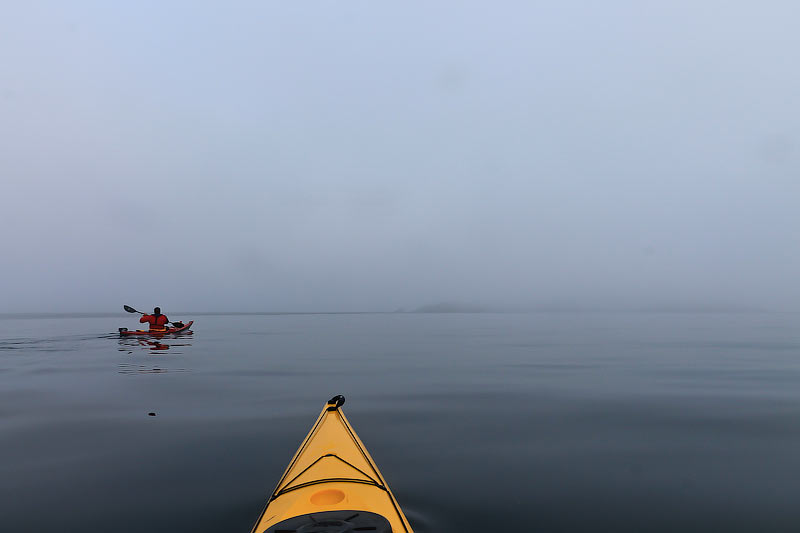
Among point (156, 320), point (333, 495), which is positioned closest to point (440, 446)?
point (333, 495)

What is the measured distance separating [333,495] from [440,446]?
3324mm

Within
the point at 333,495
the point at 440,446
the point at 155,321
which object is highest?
the point at 155,321

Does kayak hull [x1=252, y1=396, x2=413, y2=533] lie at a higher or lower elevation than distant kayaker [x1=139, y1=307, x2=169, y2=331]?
lower

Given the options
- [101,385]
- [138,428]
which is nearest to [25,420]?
[138,428]

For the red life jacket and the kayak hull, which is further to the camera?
the red life jacket

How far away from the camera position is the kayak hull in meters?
4.03

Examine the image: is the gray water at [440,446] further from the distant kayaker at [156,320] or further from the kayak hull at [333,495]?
the distant kayaker at [156,320]

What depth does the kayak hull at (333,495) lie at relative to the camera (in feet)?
13.2

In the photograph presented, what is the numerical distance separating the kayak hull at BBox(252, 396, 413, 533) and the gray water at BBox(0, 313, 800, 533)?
60cm

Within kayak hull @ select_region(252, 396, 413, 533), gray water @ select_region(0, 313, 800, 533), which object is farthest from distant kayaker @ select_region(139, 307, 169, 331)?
kayak hull @ select_region(252, 396, 413, 533)

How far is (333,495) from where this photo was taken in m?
4.55

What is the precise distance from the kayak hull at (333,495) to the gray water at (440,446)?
1.98ft

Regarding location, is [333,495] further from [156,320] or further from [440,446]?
[156,320]

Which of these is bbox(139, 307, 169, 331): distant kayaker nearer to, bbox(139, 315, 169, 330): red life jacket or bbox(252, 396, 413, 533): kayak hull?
bbox(139, 315, 169, 330): red life jacket
